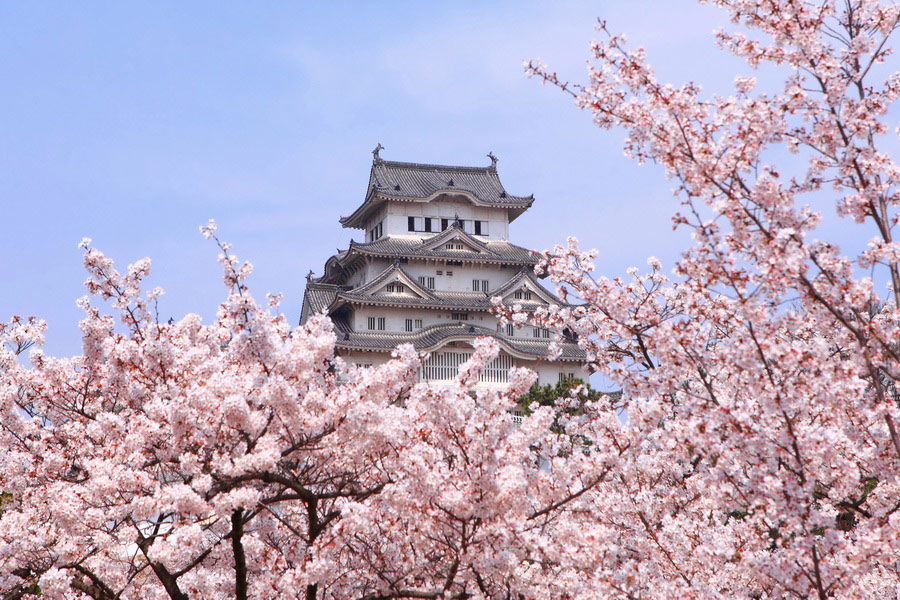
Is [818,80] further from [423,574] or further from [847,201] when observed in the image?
[423,574]

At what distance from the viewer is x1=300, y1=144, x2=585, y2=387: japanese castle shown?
163ft

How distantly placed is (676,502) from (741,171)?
5298mm

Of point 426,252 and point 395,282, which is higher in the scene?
point 426,252

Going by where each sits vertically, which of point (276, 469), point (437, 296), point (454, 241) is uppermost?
point (454, 241)

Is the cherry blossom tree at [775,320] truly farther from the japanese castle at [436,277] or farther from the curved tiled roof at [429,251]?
the curved tiled roof at [429,251]

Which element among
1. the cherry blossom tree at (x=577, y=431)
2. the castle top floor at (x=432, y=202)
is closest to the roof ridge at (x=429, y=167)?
the castle top floor at (x=432, y=202)

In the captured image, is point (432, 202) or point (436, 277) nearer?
point (436, 277)

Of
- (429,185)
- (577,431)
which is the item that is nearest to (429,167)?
(429,185)

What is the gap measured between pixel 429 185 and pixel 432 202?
3.89 ft

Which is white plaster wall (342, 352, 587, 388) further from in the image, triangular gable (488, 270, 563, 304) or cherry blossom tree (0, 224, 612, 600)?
cherry blossom tree (0, 224, 612, 600)

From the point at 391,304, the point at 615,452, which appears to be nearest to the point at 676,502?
the point at 615,452

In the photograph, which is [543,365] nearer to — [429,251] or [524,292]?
[524,292]

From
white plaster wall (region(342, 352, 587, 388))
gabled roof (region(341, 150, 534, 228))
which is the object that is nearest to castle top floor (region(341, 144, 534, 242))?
gabled roof (region(341, 150, 534, 228))

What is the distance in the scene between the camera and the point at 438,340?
159ft
